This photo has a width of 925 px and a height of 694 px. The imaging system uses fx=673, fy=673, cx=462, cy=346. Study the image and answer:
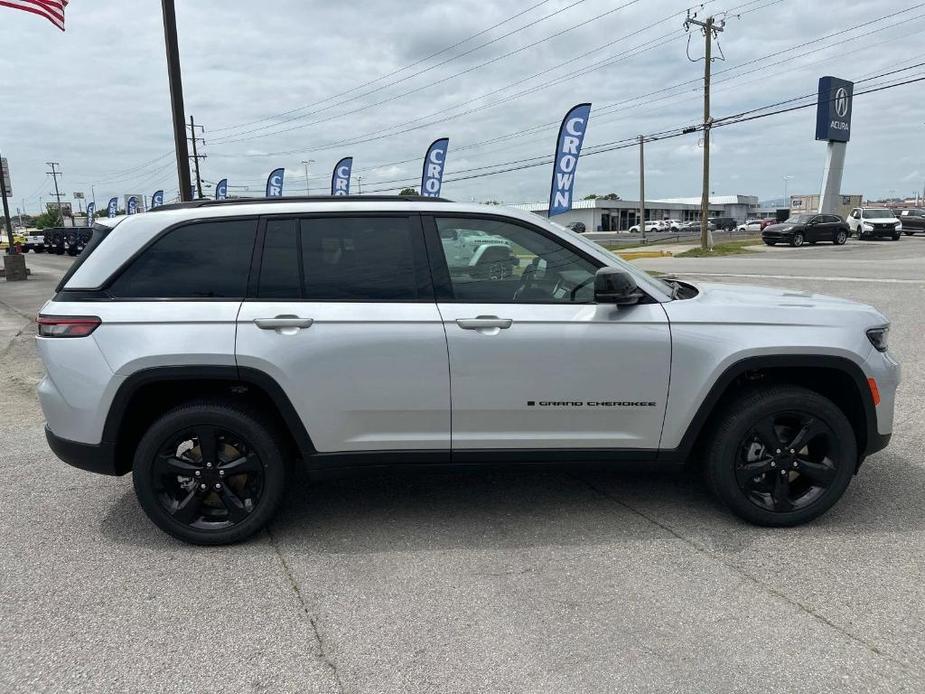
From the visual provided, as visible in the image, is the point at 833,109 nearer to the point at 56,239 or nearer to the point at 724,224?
the point at 724,224

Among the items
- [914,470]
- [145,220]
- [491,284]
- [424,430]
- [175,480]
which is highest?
[145,220]

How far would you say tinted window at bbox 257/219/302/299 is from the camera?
3479 millimetres

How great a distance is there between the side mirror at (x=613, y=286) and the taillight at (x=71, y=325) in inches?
98.3

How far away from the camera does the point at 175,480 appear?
3570 millimetres

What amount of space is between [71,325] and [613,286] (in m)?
2.71

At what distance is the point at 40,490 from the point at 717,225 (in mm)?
86051

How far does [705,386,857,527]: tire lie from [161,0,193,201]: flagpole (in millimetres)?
9138

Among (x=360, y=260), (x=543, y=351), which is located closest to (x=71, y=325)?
(x=360, y=260)

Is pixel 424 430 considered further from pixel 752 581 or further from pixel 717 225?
pixel 717 225

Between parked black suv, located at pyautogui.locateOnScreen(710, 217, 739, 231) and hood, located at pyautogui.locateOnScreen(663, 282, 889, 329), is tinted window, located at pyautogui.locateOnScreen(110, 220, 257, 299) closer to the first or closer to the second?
hood, located at pyautogui.locateOnScreen(663, 282, 889, 329)

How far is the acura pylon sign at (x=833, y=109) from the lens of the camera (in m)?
38.5

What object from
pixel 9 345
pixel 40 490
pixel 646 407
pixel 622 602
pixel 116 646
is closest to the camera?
pixel 116 646

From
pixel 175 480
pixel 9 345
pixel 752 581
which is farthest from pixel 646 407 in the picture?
pixel 9 345

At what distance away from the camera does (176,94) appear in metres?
10.6
